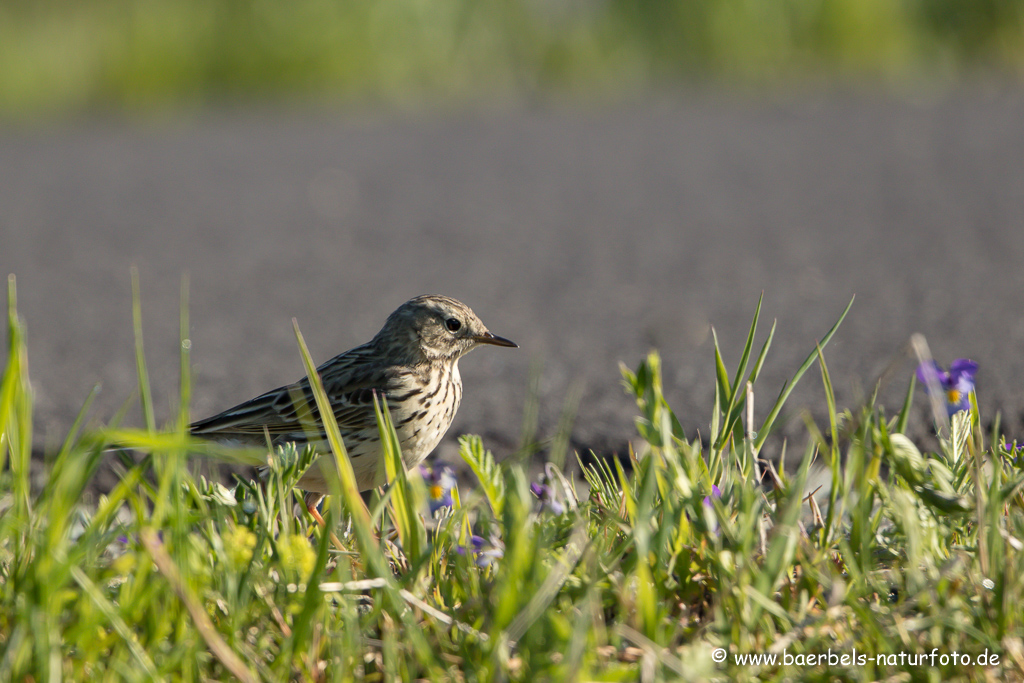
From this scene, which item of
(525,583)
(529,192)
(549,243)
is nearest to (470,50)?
(529,192)

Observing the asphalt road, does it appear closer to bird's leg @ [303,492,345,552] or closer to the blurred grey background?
the blurred grey background

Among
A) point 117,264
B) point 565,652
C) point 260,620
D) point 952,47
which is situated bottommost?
point 117,264

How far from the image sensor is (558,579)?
7.58 ft

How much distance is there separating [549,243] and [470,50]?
752 centimetres

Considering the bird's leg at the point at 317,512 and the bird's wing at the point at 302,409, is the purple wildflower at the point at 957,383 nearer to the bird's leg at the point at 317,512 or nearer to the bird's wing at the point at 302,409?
the bird's leg at the point at 317,512

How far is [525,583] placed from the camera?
2285 millimetres

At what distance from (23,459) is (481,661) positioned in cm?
124

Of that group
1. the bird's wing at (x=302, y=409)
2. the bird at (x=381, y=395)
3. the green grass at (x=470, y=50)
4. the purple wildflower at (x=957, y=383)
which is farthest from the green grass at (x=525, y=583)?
the green grass at (x=470, y=50)

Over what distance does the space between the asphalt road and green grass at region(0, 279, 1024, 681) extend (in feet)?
5.49

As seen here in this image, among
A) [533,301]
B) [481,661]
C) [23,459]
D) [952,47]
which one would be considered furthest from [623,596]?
[952,47]

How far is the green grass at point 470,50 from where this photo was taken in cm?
1386

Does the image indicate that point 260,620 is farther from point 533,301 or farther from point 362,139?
point 362,139

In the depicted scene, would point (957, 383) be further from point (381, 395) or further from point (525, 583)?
point (381, 395)

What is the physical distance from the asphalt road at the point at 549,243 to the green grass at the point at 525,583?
5.49 ft
